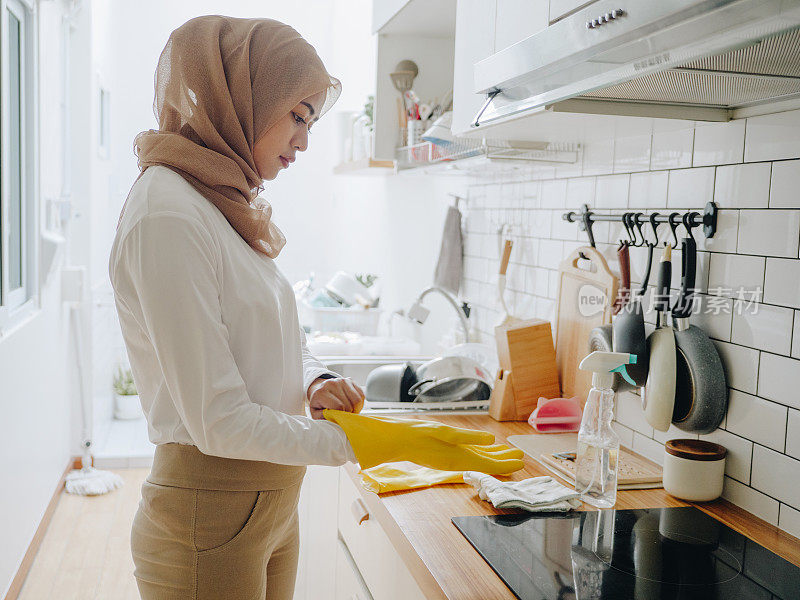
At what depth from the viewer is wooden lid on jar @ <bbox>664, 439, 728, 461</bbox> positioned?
1367 millimetres

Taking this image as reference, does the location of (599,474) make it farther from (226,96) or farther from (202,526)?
(226,96)

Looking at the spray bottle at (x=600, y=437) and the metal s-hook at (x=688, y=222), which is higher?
the metal s-hook at (x=688, y=222)

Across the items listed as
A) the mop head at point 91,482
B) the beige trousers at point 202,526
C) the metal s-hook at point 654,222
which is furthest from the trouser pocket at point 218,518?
the mop head at point 91,482

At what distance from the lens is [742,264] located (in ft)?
4.45

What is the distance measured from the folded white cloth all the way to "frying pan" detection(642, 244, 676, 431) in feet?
0.77

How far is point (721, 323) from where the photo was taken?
141cm

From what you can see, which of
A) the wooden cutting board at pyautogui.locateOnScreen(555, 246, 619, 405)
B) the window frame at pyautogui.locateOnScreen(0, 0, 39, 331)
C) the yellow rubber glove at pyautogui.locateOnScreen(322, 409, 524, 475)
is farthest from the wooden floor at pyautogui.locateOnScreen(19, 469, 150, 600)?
the yellow rubber glove at pyautogui.locateOnScreen(322, 409, 524, 475)

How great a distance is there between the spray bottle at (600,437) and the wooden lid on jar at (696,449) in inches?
4.8

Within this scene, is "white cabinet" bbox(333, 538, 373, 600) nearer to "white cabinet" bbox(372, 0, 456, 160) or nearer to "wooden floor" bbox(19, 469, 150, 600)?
"wooden floor" bbox(19, 469, 150, 600)

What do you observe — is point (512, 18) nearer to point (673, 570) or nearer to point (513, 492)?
point (513, 492)

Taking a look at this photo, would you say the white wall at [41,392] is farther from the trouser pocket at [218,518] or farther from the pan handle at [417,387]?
the trouser pocket at [218,518]

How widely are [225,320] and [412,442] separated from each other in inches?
14.3

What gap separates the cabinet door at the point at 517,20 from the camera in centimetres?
135

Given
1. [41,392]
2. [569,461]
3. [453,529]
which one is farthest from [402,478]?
[41,392]
